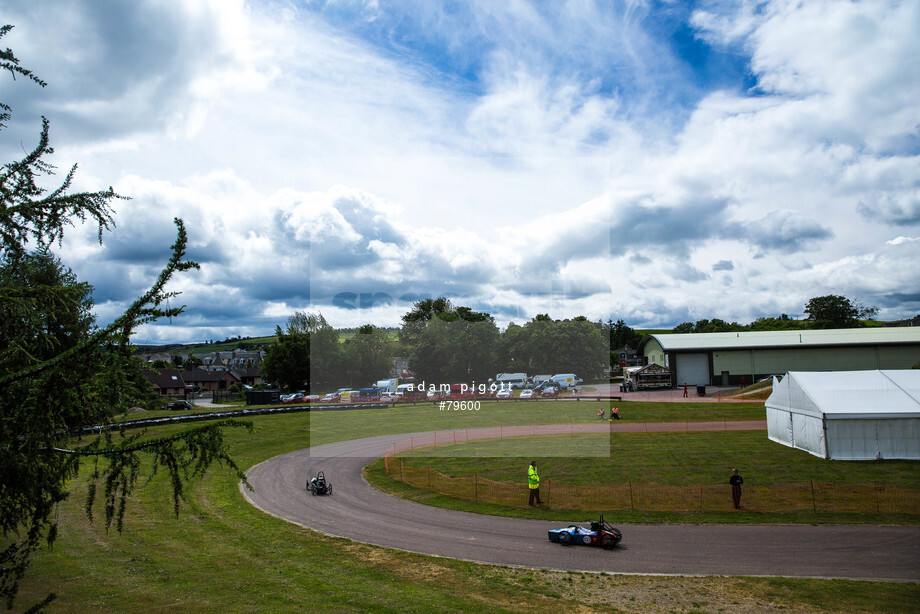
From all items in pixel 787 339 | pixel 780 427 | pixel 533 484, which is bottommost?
pixel 533 484

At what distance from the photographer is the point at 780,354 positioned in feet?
205

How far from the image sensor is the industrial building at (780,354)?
60.2m

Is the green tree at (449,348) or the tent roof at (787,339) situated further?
the tent roof at (787,339)

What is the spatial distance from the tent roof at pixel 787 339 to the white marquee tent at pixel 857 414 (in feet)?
118

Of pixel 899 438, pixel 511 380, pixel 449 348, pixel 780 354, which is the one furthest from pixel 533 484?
pixel 780 354

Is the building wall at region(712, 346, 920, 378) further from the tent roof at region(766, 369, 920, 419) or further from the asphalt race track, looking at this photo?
the asphalt race track

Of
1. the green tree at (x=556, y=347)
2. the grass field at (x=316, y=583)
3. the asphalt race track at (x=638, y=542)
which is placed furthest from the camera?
the green tree at (x=556, y=347)

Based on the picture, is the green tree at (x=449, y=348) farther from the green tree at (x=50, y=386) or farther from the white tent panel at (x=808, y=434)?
the green tree at (x=50, y=386)

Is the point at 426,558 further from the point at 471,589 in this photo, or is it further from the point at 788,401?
the point at 788,401

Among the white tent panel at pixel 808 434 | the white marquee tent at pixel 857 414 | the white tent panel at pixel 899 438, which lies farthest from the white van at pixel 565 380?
the white tent panel at pixel 899 438

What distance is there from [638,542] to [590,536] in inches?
65.0

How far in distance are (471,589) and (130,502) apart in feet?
50.4

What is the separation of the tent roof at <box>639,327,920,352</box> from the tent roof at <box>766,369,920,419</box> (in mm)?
35776

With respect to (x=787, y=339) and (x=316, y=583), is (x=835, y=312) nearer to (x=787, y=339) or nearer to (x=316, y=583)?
(x=787, y=339)
